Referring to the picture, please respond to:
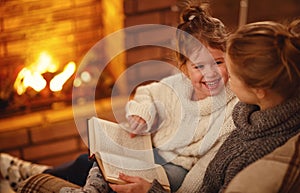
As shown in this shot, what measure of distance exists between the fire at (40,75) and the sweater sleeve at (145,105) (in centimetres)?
62

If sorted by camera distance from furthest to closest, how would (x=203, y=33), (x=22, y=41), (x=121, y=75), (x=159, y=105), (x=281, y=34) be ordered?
(x=121, y=75) < (x=22, y=41) < (x=159, y=105) < (x=203, y=33) < (x=281, y=34)

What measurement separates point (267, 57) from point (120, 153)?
0.61m

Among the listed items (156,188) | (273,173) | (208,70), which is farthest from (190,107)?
(273,173)

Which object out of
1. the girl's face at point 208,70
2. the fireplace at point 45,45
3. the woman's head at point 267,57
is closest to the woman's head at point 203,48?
the girl's face at point 208,70

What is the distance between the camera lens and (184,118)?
62.7 inches

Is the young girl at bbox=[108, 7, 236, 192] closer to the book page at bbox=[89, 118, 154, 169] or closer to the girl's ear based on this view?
the book page at bbox=[89, 118, 154, 169]

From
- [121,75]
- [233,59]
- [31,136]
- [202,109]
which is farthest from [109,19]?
[233,59]

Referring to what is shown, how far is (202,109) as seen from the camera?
1538 mm

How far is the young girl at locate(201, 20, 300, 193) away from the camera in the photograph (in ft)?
3.70

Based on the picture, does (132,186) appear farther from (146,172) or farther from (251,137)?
(251,137)

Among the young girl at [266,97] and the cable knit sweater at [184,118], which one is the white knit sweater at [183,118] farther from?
the young girl at [266,97]

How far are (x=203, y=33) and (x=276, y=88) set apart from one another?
0.36m

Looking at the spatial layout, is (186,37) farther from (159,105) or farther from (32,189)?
(32,189)

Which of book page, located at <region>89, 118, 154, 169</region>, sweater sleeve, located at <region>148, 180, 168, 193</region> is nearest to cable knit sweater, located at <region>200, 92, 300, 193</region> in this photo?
sweater sleeve, located at <region>148, 180, 168, 193</region>
